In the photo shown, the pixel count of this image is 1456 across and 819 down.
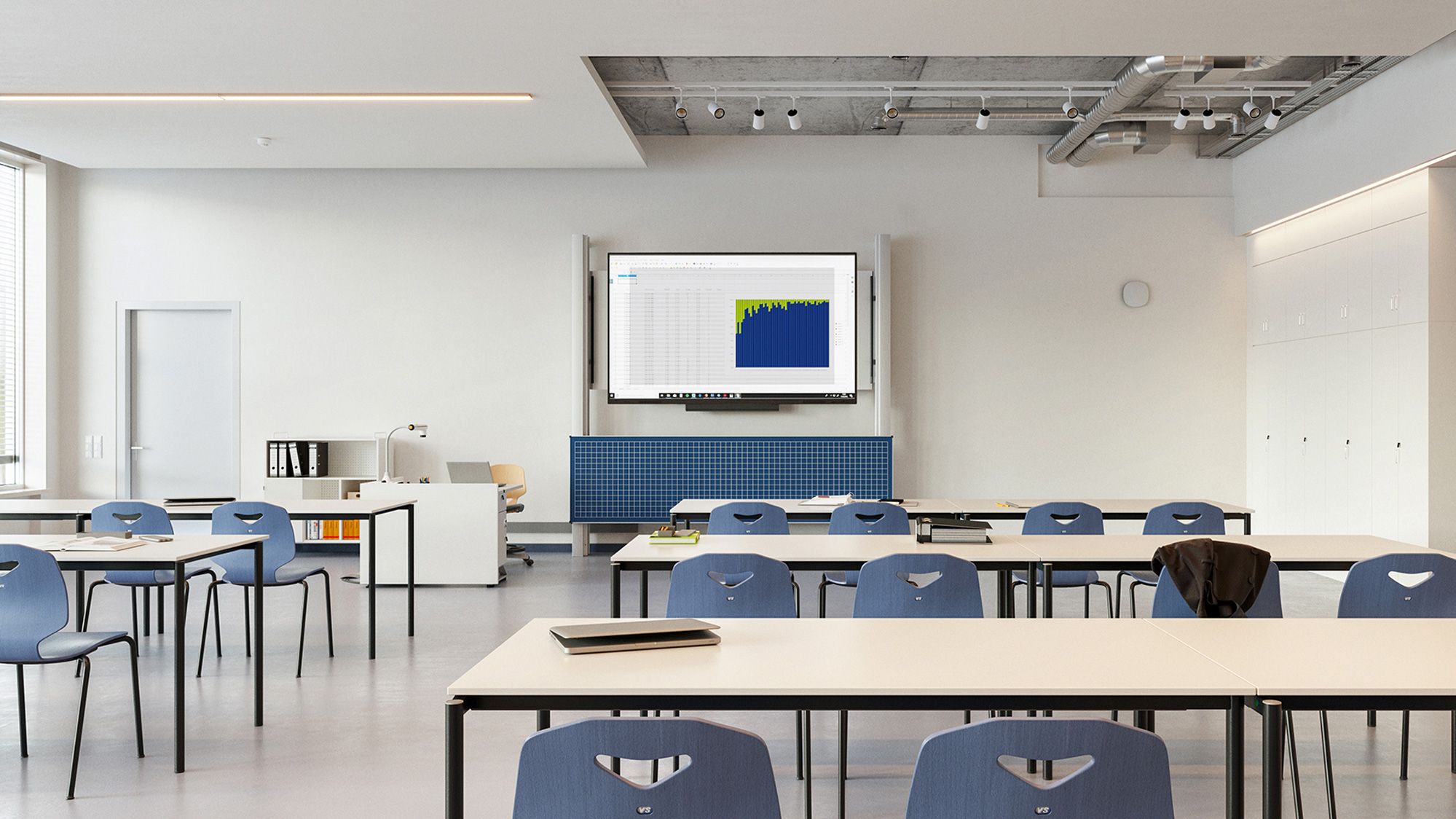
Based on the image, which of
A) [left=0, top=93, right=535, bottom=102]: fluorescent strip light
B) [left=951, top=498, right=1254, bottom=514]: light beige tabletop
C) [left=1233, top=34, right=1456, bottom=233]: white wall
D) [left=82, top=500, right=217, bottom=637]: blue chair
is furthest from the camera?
[left=0, top=93, right=535, bottom=102]: fluorescent strip light

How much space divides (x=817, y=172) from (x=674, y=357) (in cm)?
194

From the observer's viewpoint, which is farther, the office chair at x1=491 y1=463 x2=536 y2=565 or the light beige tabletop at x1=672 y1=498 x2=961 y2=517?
the office chair at x1=491 y1=463 x2=536 y2=565

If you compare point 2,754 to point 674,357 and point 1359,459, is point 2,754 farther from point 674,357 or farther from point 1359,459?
point 1359,459

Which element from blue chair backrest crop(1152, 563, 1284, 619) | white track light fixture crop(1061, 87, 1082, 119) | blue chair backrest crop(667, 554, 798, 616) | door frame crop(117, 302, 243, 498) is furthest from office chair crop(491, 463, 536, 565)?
blue chair backrest crop(1152, 563, 1284, 619)

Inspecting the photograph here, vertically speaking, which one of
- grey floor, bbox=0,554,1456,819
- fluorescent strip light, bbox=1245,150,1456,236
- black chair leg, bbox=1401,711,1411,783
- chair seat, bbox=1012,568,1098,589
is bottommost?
grey floor, bbox=0,554,1456,819

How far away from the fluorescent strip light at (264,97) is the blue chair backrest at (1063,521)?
12.7ft

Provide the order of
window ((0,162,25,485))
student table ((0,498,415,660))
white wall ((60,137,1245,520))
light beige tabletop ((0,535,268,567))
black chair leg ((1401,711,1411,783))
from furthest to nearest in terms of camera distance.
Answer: white wall ((60,137,1245,520)), window ((0,162,25,485)), student table ((0,498,415,660)), light beige tabletop ((0,535,268,567)), black chair leg ((1401,711,1411,783))

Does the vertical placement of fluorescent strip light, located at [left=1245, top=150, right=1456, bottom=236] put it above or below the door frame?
above

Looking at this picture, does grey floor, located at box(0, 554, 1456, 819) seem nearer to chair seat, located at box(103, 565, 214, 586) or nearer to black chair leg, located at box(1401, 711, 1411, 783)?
black chair leg, located at box(1401, 711, 1411, 783)

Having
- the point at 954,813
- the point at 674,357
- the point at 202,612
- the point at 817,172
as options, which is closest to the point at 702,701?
the point at 954,813

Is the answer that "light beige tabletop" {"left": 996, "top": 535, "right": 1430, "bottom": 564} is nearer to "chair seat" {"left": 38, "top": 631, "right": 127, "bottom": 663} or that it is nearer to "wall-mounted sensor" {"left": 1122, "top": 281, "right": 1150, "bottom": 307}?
"chair seat" {"left": 38, "top": 631, "right": 127, "bottom": 663}

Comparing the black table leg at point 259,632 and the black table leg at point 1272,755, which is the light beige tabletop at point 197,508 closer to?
the black table leg at point 259,632

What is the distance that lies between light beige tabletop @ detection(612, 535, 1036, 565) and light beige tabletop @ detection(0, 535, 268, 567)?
1.44 meters

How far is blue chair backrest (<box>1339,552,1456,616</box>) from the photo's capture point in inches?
113
